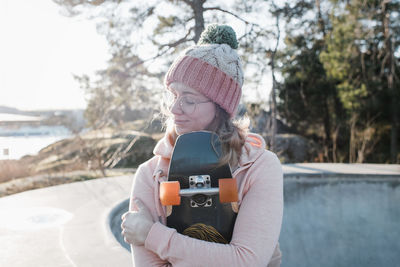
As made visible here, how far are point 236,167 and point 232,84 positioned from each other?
301mm

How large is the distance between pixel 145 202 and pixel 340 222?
3708 millimetres

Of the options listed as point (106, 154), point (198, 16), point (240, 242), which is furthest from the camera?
point (106, 154)

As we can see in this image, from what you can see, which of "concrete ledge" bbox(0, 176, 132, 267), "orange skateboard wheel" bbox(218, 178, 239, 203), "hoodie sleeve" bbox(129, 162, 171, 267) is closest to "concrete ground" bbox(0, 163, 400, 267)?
"concrete ledge" bbox(0, 176, 132, 267)

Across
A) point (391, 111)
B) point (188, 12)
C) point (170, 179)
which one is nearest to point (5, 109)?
point (188, 12)

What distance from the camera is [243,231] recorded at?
1013mm

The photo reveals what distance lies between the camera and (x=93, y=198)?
13.0 feet

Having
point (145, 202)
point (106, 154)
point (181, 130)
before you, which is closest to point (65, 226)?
point (145, 202)

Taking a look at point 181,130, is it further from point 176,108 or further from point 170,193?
point 170,193

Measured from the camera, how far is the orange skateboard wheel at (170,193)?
1.05 m

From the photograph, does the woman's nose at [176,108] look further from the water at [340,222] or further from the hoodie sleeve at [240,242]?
the water at [340,222]

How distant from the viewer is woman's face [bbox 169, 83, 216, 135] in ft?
3.72

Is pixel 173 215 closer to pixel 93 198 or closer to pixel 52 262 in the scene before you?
pixel 52 262

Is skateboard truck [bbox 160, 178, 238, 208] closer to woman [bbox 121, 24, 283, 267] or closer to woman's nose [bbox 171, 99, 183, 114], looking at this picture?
woman [bbox 121, 24, 283, 267]

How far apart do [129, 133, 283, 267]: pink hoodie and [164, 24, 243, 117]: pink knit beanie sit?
0.72ft
